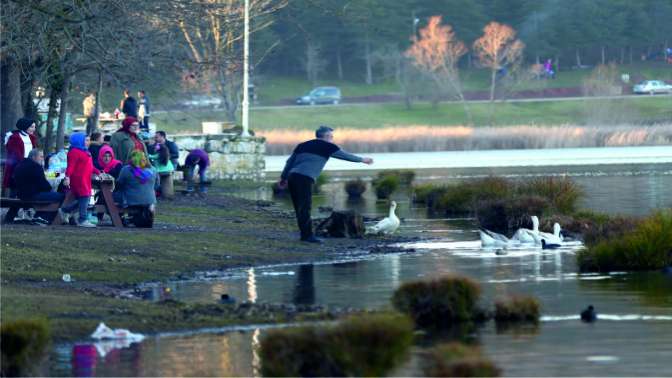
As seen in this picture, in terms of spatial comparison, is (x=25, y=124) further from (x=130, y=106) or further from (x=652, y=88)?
(x=652, y=88)

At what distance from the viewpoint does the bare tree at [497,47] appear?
106m

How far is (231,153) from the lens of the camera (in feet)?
160

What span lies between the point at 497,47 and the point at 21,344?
9635 centimetres

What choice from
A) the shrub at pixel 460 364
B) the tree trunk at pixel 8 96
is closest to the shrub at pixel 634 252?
the shrub at pixel 460 364

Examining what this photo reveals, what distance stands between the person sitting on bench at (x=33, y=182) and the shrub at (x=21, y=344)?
11686 millimetres

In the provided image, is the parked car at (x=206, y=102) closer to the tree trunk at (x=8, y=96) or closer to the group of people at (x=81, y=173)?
the tree trunk at (x=8, y=96)

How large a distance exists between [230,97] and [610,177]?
94.5ft

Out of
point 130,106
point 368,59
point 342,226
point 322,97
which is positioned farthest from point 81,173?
point 368,59

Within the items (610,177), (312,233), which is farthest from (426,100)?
(312,233)

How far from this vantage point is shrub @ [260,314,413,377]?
10.6m

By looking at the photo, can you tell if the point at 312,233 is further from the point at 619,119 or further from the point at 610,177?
the point at 619,119

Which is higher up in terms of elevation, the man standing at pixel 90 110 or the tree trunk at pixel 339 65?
the tree trunk at pixel 339 65

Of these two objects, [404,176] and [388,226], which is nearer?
[388,226]

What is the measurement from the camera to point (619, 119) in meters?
88.3
